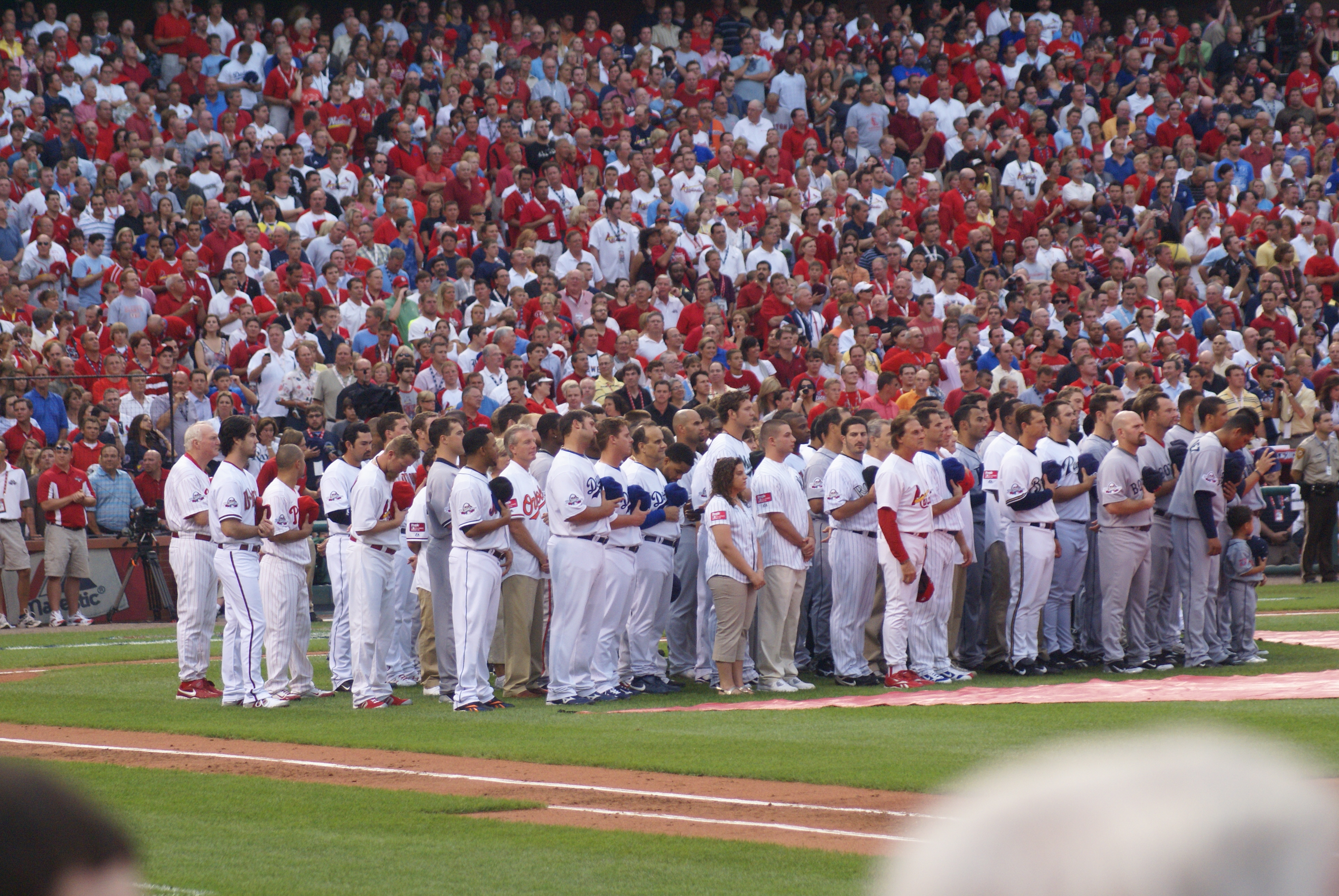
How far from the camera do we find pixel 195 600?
12.3 metres

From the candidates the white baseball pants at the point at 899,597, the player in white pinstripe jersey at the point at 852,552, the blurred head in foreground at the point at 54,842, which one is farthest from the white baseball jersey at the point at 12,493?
the blurred head in foreground at the point at 54,842

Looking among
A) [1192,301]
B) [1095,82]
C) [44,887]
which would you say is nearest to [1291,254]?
[1192,301]

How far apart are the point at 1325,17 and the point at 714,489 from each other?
25.3 m

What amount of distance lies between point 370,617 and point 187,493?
187cm

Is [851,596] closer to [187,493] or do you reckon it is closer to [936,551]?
[936,551]

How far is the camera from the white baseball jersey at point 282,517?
11961 millimetres

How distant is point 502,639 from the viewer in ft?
43.1

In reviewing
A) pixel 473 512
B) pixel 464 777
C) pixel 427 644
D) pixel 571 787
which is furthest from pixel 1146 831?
pixel 427 644

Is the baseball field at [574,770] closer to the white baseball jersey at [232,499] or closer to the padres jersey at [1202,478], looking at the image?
the padres jersey at [1202,478]

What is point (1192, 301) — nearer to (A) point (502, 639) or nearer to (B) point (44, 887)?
(A) point (502, 639)

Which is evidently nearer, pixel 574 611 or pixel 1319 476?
pixel 574 611

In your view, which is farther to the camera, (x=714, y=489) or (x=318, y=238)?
(x=318, y=238)

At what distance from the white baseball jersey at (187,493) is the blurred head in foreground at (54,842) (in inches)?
452

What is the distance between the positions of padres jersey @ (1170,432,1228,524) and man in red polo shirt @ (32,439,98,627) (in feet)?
39.8
